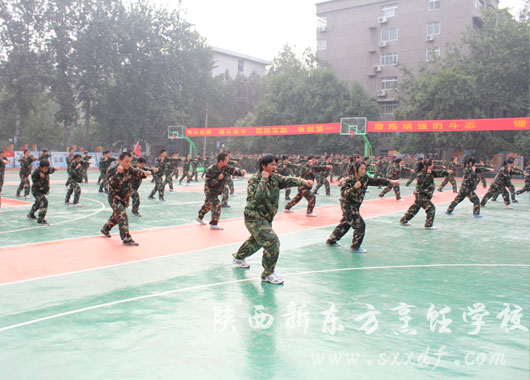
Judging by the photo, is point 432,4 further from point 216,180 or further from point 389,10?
point 216,180

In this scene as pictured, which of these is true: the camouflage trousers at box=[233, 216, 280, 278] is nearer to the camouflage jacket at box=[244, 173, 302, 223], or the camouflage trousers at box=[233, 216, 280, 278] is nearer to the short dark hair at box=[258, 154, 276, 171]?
the camouflage jacket at box=[244, 173, 302, 223]

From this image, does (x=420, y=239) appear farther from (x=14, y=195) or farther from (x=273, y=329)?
(x=14, y=195)

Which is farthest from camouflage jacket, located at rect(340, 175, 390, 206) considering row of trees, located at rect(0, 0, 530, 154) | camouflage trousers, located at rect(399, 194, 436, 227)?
row of trees, located at rect(0, 0, 530, 154)

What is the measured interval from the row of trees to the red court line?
28026mm

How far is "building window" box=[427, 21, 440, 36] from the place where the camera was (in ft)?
138

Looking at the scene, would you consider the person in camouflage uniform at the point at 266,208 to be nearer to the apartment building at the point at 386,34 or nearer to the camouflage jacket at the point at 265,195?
the camouflage jacket at the point at 265,195

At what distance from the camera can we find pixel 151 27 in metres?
44.5

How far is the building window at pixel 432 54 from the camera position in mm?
40281

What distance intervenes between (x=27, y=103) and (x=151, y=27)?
516 inches

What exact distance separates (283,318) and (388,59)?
145 ft

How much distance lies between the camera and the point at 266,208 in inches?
250

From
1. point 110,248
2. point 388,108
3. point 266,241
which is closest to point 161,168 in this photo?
point 110,248

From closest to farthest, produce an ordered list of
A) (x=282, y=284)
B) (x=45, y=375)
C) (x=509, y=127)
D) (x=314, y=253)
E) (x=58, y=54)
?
(x=45, y=375) → (x=282, y=284) → (x=314, y=253) → (x=509, y=127) → (x=58, y=54)

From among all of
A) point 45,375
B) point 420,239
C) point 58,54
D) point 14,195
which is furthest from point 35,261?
point 58,54
